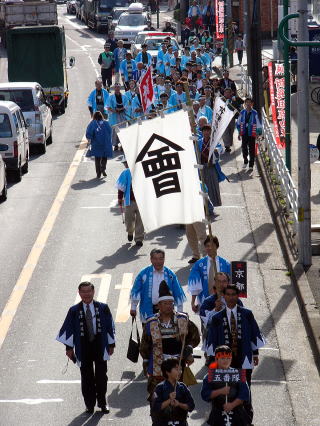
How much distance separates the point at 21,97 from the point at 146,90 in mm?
5640

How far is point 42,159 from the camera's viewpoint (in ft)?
99.3

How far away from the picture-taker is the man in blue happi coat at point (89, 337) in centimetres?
1220

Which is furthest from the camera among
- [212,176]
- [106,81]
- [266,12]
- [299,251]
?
[266,12]

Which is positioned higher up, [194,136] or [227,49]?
[194,136]

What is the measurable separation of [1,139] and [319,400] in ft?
49.0

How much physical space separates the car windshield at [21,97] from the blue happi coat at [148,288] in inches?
705

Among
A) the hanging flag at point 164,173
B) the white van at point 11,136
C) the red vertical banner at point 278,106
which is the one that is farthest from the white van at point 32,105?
the hanging flag at point 164,173

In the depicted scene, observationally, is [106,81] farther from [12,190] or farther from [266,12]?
[266,12]

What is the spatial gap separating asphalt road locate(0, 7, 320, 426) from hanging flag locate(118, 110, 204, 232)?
215 cm

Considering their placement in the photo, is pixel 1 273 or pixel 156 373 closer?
pixel 156 373

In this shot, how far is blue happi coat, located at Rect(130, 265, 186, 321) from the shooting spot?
43.4 ft

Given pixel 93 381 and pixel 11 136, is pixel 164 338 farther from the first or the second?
pixel 11 136

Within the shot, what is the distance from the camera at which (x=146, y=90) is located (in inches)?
1038

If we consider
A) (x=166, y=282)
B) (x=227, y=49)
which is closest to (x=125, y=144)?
(x=166, y=282)
